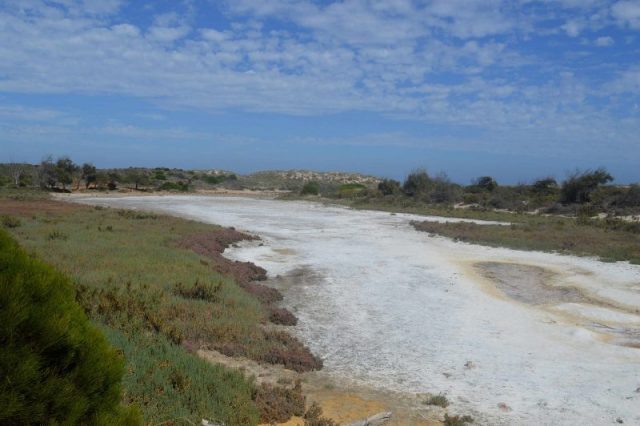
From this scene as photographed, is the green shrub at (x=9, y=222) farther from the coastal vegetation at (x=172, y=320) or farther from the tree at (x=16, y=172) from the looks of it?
the tree at (x=16, y=172)

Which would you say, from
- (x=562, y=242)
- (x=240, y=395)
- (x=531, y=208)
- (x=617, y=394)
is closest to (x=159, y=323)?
(x=240, y=395)

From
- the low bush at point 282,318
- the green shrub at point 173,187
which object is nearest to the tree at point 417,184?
the green shrub at point 173,187

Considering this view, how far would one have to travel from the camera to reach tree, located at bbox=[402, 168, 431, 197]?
60500 millimetres

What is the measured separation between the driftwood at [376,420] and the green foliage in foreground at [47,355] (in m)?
3.49

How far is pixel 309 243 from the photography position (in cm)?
2362

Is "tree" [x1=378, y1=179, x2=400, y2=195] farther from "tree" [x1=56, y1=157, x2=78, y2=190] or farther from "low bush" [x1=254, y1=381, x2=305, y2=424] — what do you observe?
"low bush" [x1=254, y1=381, x2=305, y2=424]

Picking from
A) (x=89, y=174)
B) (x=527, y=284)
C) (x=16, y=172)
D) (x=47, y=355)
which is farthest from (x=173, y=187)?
(x=47, y=355)

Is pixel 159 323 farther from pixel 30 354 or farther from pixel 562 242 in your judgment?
pixel 562 242

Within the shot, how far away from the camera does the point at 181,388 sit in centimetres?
625

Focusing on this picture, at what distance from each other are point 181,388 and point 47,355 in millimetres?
3389

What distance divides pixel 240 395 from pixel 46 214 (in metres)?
23.6

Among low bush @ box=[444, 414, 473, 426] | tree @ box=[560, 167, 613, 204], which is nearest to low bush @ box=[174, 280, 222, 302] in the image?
low bush @ box=[444, 414, 473, 426]

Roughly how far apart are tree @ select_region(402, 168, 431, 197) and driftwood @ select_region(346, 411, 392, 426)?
53.5 meters

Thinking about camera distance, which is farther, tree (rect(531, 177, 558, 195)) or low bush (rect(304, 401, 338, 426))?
tree (rect(531, 177, 558, 195))
